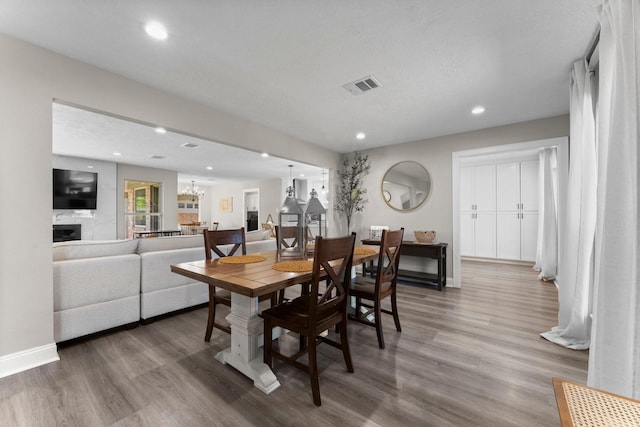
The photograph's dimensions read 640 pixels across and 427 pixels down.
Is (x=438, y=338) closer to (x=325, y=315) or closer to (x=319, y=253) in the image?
(x=325, y=315)

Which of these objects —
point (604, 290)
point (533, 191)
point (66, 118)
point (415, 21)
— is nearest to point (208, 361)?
point (604, 290)

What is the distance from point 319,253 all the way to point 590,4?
2.27 metres

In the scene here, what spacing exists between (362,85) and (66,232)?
7.12 metres

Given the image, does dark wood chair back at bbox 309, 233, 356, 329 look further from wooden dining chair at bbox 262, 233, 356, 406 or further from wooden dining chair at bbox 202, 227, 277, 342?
wooden dining chair at bbox 202, 227, 277, 342

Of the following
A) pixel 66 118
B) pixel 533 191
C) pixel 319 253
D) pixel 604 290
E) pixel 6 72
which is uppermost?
pixel 66 118

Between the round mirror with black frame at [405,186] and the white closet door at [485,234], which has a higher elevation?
the round mirror with black frame at [405,186]

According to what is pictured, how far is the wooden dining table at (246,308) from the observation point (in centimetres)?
158

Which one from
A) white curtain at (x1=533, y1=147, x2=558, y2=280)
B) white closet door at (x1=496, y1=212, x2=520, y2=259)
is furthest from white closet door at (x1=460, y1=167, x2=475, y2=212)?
white curtain at (x1=533, y1=147, x2=558, y2=280)

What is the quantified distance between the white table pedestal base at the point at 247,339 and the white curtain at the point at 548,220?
5.03 meters

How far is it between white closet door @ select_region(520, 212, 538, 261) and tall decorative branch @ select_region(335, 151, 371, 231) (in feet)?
11.9

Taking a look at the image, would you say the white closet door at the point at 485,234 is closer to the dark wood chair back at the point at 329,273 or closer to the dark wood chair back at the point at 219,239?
the dark wood chair back at the point at 329,273

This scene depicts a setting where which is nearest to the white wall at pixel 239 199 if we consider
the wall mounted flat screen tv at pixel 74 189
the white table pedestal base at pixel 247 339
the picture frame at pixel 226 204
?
the picture frame at pixel 226 204

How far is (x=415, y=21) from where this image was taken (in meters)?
1.73

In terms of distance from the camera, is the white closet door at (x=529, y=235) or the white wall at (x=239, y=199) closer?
the white closet door at (x=529, y=235)
